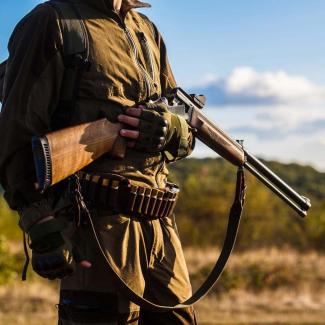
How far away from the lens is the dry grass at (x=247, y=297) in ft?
46.6

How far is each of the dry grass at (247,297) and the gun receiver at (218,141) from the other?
338 inches

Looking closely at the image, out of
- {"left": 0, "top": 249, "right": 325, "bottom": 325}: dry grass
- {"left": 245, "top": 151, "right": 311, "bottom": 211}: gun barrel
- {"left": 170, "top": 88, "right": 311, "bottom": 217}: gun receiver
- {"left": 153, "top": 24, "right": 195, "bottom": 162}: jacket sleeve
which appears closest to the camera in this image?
{"left": 153, "top": 24, "right": 195, "bottom": 162}: jacket sleeve

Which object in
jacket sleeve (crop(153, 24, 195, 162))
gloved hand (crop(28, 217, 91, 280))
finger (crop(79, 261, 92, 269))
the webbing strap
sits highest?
jacket sleeve (crop(153, 24, 195, 162))

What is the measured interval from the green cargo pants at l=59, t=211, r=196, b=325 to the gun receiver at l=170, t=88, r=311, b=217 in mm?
736

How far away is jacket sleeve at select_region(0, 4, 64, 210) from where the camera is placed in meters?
3.66

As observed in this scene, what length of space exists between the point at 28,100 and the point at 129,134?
0.48m

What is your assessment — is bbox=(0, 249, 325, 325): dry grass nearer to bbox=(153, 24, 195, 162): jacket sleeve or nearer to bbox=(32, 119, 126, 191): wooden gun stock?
bbox=(153, 24, 195, 162): jacket sleeve

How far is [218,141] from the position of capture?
4590 millimetres

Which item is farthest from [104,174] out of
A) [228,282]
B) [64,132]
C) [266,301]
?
[228,282]

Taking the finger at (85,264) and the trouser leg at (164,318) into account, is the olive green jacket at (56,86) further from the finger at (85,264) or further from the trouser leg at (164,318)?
the trouser leg at (164,318)

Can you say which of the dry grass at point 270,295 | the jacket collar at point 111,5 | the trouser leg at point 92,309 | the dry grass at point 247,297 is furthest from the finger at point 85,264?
the dry grass at point 270,295

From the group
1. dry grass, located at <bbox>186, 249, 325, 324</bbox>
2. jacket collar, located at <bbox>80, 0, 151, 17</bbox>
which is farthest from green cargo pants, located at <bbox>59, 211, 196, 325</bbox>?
dry grass, located at <bbox>186, 249, 325, 324</bbox>

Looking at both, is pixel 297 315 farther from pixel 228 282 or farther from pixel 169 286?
pixel 169 286

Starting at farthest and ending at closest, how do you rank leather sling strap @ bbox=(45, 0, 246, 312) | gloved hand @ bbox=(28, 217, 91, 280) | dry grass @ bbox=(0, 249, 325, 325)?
dry grass @ bbox=(0, 249, 325, 325) < leather sling strap @ bbox=(45, 0, 246, 312) < gloved hand @ bbox=(28, 217, 91, 280)
